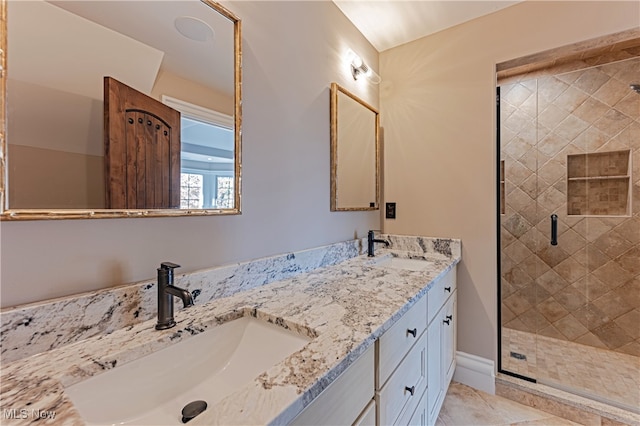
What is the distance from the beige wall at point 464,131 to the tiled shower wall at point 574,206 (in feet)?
1.47

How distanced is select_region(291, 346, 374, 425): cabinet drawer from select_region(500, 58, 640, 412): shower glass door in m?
1.73

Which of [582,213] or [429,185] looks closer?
[429,185]

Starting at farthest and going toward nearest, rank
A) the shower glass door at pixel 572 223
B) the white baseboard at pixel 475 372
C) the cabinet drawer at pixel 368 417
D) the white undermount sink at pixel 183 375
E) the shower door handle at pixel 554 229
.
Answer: the shower door handle at pixel 554 229
the shower glass door at pixel 572 223
the white baseboard at pixel 475 372
the cabinet drawer at pixel 368 417
the white undermount sink at pixel 183 375

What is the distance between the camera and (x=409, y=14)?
175 centimetres

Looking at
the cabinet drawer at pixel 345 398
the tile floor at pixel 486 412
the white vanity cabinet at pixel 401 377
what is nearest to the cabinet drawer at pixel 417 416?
the white vanity cabinet at pixel 401 377

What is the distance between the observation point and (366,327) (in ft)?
2.41

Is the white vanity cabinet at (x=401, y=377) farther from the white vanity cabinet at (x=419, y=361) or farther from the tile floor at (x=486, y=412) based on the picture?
the tile floor at (x=486, y=412)

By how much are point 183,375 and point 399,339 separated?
653mm

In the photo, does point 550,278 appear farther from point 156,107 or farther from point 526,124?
point 156,107

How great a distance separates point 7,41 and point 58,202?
0.37m

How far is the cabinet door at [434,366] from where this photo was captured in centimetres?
124

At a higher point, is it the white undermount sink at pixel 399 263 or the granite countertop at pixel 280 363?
the granite countertop at pixel 280 363

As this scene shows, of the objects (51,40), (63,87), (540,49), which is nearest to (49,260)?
(63,87)

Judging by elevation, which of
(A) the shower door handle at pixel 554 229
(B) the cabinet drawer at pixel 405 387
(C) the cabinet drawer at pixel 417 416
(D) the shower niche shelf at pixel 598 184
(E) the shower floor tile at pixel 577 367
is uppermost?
(D) the shower niche shelf at pixel 598 184
